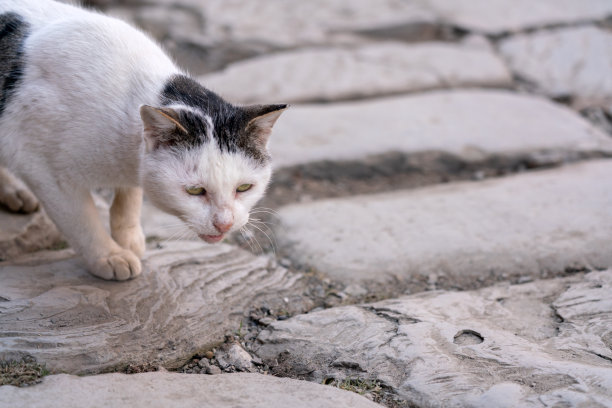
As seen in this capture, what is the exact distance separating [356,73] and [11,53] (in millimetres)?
2981

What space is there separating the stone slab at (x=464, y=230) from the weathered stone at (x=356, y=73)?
139 cm

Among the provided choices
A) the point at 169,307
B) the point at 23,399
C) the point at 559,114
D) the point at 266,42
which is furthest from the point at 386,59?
the point at 23,399

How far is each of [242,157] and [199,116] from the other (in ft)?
0.70

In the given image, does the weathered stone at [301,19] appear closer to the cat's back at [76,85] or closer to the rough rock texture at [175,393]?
the cat's back at [76,85]

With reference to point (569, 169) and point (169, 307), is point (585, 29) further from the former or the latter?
point (169, 307)

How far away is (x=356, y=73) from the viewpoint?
504 centimetres

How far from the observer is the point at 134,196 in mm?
2805

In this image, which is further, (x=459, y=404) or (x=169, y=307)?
(x=169, y=307)

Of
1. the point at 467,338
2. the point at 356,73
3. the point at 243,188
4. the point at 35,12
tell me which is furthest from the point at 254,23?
the point at 467,338

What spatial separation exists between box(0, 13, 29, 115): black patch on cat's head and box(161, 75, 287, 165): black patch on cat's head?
598mm

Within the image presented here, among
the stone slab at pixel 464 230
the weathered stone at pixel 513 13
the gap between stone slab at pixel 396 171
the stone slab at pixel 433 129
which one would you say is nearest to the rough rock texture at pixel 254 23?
the weathered stone at pixel 513 13

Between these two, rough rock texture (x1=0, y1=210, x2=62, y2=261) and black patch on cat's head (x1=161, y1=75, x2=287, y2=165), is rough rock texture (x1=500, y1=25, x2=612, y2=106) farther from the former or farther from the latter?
rough rock texture (x1=0, y1=210, x2=62, y2=261)

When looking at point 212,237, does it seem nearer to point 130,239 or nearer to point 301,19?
point 130,239

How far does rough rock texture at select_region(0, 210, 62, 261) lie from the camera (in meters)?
2.77
